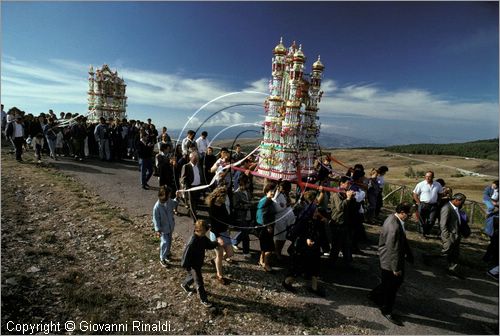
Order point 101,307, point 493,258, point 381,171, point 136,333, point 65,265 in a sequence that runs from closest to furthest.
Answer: point 136,333 < point 101,307 < point 65,265 < point 493,258 < point 381,171

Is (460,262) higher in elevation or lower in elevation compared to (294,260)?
lower

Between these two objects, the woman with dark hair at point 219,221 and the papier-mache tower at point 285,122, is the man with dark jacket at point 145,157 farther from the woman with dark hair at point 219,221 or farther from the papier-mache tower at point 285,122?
the woman with dark hair at point 219,221

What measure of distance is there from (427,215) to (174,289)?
8872 millimetres

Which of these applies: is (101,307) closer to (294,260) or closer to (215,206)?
(215,206)

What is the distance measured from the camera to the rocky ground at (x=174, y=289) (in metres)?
5.61

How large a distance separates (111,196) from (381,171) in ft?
34.1

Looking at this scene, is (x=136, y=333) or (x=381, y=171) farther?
(x=381, y=171)

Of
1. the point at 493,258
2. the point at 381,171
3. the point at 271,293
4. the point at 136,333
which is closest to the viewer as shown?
the point at 136,333

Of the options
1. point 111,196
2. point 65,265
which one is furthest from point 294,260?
point 111,196

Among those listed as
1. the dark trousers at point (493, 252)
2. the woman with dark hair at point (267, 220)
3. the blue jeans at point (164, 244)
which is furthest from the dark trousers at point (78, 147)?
the dark trousers at point (493, 252)

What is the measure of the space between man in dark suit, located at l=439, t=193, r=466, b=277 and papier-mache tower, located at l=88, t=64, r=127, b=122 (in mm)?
33027

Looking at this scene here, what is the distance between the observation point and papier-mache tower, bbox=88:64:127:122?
109ft

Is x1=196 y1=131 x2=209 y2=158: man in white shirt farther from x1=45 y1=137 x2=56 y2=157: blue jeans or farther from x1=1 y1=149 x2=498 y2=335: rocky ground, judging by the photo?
x1=45 y1=137 x2=56 y2=157: blue jeans

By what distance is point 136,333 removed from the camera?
17.1 ft
